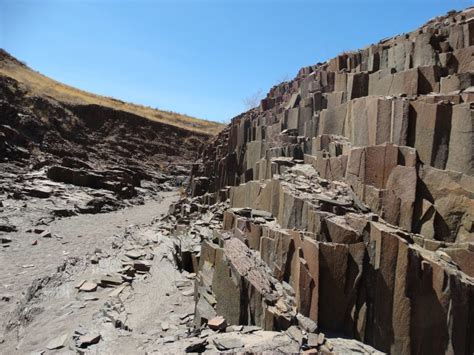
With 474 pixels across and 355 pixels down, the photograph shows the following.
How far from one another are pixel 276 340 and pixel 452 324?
2.99 m

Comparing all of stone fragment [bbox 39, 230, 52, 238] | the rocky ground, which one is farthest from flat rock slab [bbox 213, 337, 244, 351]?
stone fragment [bbox 39, 230, 52, 238]

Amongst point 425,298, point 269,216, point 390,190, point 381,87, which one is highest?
point 381,87

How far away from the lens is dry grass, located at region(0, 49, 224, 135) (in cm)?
3531

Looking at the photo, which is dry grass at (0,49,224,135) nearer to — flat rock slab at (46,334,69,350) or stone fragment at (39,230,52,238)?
stone fragment at (39,230,52,238)

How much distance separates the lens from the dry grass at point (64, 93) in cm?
3531

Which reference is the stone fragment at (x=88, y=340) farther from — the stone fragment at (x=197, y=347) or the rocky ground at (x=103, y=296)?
the stone fragment at (x=197, y=347)

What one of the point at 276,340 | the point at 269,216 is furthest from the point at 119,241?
the point at 276,340

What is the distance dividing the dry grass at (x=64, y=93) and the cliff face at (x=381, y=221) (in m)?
33.1

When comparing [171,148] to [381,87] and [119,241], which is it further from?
[381,87]

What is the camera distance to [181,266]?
9.73m

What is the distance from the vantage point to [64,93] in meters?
37.7

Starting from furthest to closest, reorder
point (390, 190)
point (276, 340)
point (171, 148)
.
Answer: point (171, 148)
point (390, 190)
point (276, 340)

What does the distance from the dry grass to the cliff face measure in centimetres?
3306

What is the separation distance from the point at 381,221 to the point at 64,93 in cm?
3865
